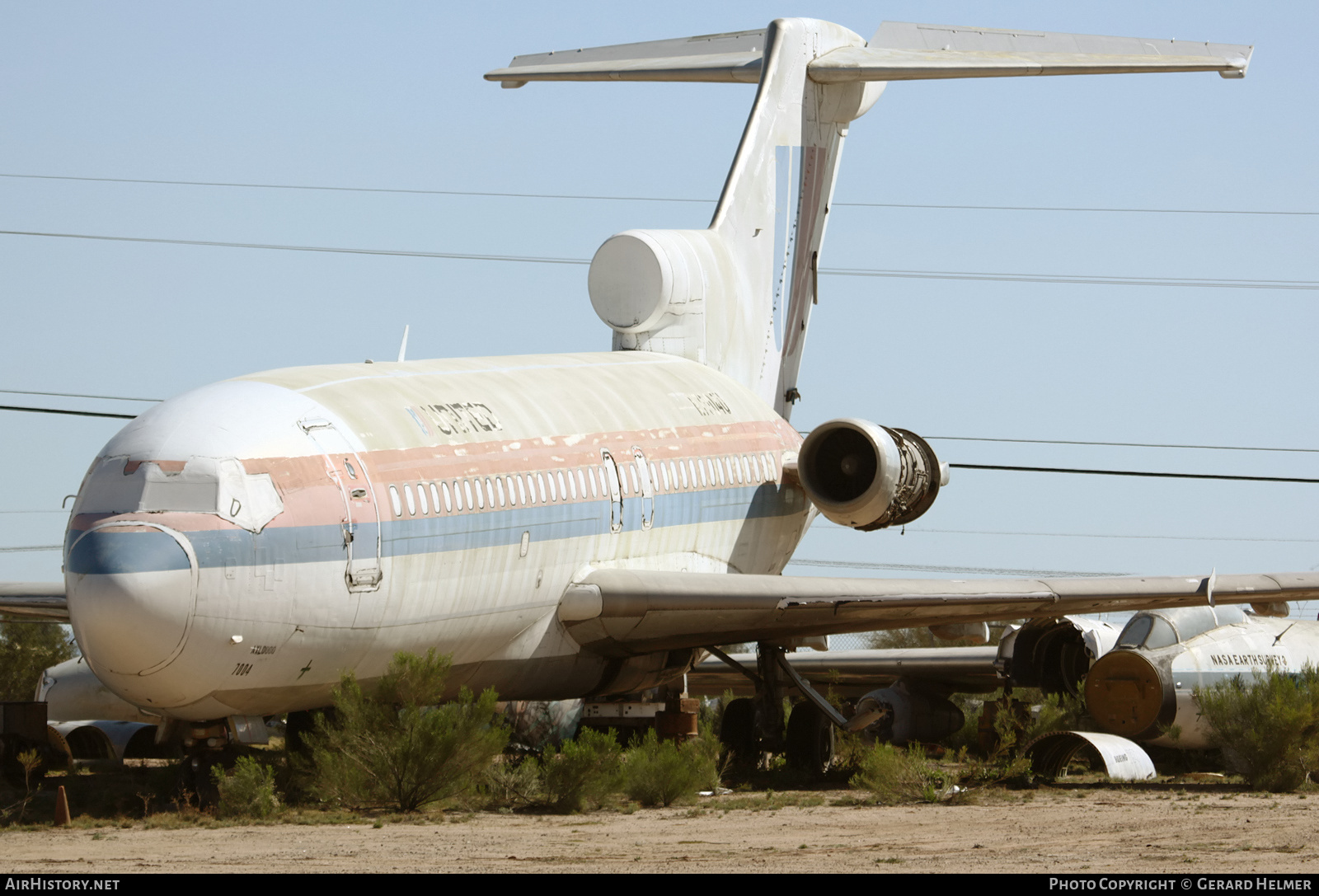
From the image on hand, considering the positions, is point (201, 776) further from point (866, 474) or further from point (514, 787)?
point (866, 474)

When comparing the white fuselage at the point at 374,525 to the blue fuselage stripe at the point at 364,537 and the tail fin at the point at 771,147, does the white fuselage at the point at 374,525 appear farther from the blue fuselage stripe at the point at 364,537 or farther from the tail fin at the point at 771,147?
the tail fin at the point at 771,147

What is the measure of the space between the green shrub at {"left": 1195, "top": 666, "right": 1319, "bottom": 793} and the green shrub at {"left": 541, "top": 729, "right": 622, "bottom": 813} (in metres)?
7.20

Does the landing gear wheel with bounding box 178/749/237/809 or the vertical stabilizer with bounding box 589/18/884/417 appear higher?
the vertical stabilizer with bounding box 589/18/884/417

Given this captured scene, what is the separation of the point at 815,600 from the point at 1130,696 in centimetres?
481

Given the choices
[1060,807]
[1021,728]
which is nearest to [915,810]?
[1060,807]

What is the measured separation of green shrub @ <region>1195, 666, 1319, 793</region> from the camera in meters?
18.6

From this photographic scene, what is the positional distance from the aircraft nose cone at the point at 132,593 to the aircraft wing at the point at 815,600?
5.58 meters

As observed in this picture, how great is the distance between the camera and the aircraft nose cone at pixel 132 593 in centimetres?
1375

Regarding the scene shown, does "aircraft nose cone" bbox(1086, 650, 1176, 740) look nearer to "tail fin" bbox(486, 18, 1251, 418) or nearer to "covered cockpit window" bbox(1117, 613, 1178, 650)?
"covered cockpit window" bbox(1117, 613, 1178, 650)

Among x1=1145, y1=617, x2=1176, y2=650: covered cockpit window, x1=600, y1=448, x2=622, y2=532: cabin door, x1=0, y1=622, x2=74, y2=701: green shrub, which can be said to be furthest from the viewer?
x1=0, y1=622, x2=74, y2=701: green shrub

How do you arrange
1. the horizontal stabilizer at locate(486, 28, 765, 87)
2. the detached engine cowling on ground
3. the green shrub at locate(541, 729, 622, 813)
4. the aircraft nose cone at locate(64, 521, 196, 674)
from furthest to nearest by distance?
the horizontal stabilizer at locate(486, 28, 765, 87), the detached engine cowling on ground, the green shrub at locate(541, 729, 622, 813), the aircraft nose cone at locate(64, 521, 196, 674)

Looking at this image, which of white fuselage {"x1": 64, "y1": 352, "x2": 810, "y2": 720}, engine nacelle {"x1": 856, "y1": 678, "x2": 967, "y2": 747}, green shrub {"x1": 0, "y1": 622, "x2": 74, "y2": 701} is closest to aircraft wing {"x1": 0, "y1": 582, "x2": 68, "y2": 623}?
white fuselage {"x1": 64, "y1": 352, "x2": 810, "y2": 720}

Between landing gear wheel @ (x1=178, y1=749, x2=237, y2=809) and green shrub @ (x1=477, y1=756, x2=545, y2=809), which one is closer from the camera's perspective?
landing gear wheel @ (x1=178, y1=749, x2=237, y2=809)
